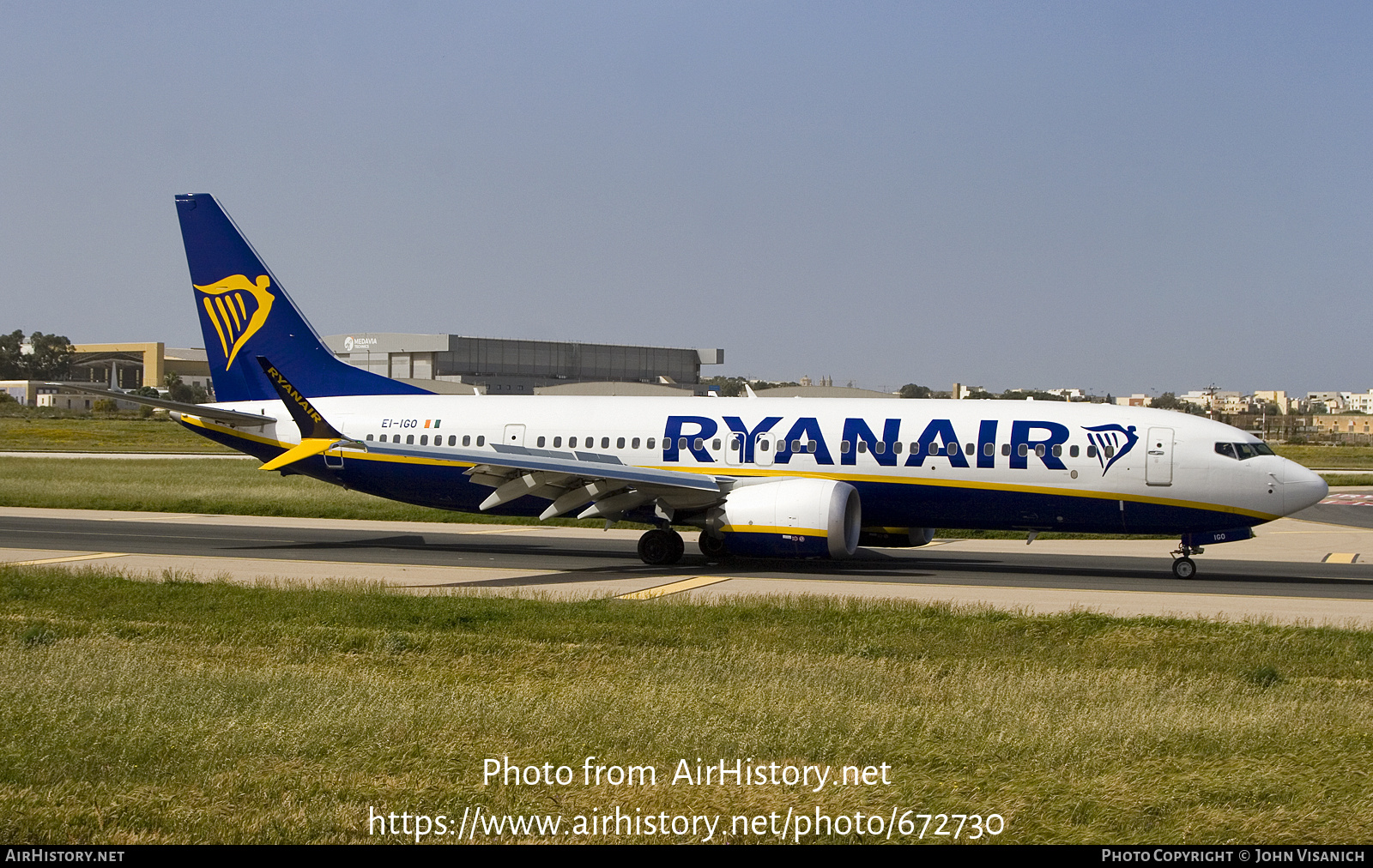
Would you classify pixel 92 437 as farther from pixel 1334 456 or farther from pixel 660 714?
pixel 1334 456

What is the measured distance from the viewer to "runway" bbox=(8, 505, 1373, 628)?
22.3m

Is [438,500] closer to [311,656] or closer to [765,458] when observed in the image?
[765,458]

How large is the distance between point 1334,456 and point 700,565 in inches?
3182

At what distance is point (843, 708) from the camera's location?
1190 cm

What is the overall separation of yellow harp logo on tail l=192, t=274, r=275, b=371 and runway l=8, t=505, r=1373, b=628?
507cm

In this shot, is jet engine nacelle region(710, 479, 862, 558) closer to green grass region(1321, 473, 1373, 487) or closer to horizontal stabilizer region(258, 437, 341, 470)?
horizontal stabilizer region(258, 437, 341, 470)

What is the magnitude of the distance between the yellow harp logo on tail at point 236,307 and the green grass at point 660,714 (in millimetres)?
13907

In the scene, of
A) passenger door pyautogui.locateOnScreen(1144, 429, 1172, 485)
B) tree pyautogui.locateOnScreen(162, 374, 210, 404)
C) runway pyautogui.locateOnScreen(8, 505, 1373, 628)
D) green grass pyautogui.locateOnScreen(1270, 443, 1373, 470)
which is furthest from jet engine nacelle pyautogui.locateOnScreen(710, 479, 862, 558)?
tree pyautogui.locateOnScreen(162, 374, 210, 404)

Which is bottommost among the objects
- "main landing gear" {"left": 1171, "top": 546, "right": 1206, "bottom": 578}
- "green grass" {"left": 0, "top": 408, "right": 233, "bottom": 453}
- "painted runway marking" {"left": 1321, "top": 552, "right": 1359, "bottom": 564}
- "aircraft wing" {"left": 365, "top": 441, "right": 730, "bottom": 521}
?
"green grass" {"left": 0, "top": 408, "right": 233, "bottom": 453}

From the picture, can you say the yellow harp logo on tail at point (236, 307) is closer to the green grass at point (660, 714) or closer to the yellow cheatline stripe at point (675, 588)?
the green grass at point (660, 714)

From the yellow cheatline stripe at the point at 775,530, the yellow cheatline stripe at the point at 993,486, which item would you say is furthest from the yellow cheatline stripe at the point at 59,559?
the yellow cheatline stripe at the point at 775,530

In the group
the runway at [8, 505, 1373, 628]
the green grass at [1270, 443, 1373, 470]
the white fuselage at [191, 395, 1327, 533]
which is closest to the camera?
the runway at [8, 505, 1373, 628]

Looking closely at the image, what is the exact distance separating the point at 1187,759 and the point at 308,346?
1041 inches

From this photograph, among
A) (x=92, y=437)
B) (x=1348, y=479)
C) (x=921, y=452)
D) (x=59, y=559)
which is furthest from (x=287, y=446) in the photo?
(x=92, y=437)
